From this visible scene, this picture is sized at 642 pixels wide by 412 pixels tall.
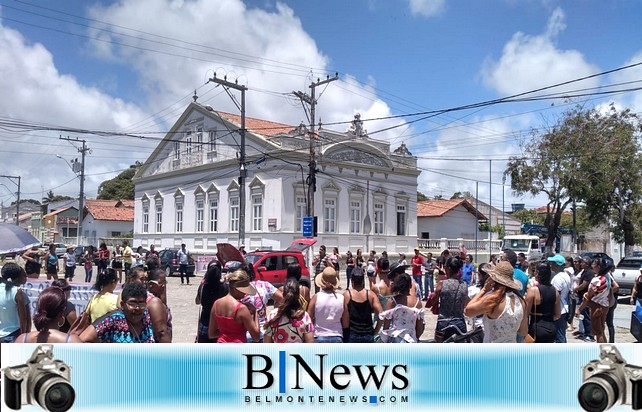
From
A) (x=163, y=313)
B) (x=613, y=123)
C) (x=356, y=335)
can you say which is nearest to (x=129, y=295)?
(x=163, y=313)

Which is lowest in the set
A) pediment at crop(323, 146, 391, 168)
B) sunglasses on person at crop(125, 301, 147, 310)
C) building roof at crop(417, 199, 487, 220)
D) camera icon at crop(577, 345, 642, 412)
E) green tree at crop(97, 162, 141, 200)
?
camera icon at crop(577, 345, 642, 412)

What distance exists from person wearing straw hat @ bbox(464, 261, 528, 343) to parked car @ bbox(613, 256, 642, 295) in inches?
571

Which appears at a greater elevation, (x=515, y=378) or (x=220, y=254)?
(x=220, y=254)

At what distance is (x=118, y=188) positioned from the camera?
81438mm

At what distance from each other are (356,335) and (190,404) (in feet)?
7.00

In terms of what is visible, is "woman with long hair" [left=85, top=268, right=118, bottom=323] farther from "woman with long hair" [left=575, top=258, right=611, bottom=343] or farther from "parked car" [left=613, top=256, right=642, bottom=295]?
"parked car" [left=613, top=256, right=642, bottom=295]

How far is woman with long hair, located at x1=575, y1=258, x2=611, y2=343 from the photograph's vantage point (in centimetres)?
903

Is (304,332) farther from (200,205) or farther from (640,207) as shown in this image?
(200,205)

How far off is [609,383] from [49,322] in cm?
451

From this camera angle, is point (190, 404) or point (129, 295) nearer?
point (190, 404)

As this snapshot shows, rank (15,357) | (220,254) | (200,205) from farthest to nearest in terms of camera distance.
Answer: (200,205)
(220,254)
(15,357)

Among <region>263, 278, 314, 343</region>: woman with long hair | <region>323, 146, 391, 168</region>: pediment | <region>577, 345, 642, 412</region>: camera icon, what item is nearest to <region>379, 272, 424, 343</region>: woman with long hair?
<region>263, 278, 314, 343</region>: woman with long hair

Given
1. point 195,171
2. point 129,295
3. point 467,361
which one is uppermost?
point 195,171

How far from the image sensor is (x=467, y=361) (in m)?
4.52
